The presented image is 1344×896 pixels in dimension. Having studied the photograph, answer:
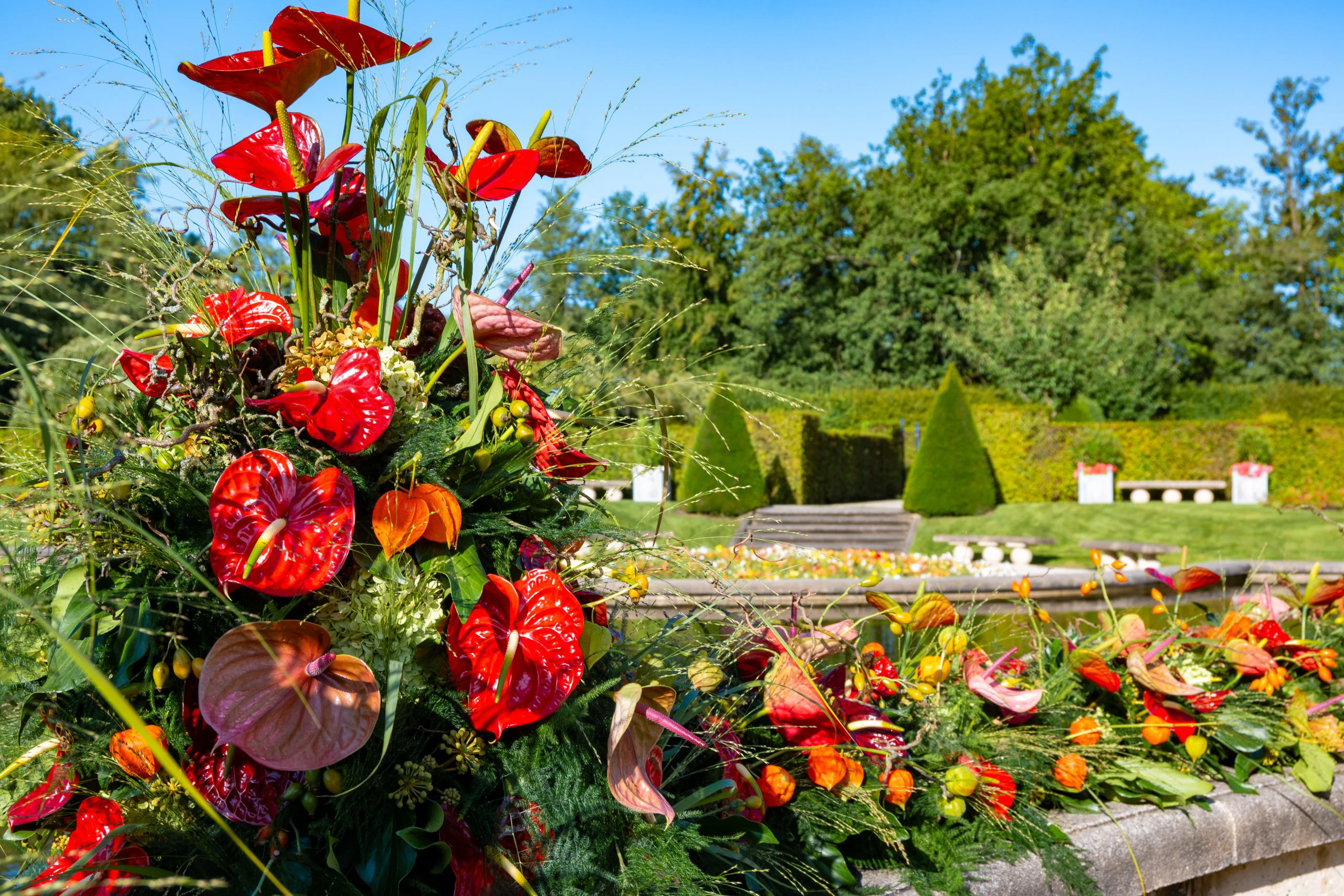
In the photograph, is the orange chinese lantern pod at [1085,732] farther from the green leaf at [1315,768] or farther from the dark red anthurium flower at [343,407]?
the dark red anthurium flower at [343,407]

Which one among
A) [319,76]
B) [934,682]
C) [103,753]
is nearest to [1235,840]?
[934,682]

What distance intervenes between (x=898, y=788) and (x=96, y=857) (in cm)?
103

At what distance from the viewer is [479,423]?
0.92 meters

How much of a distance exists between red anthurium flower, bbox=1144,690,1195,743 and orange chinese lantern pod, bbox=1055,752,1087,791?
0.30 metres

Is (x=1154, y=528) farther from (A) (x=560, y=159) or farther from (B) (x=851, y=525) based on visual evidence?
(A) (x=560, y=159)

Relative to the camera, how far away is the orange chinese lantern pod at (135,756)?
85cm

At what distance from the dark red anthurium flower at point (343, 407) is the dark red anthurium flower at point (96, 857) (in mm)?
377

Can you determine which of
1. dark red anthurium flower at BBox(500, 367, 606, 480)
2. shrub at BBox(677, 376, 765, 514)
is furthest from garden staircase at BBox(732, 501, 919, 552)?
dark red anthurium flower at BBox(500, 367, 606, 480)

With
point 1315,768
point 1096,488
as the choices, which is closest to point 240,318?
point 1315,768

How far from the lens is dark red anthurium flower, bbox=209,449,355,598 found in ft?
2.58

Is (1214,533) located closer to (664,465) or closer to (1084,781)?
(1084,781)

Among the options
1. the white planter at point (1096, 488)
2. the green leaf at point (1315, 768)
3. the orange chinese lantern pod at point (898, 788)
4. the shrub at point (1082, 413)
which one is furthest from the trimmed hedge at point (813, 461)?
the orange chinese lantern pod at point (898, 788)

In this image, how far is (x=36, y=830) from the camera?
0.91 m

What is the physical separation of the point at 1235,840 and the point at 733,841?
3.82ft
